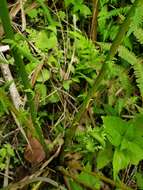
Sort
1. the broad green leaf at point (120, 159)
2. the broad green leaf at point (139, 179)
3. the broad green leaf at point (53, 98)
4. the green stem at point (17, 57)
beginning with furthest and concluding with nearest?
the broad green leaf at point (53, 98) < the broad green leaf at point (139, 179) < the broad green leaf at point (120, 159) < the green stem at point (17, 57)

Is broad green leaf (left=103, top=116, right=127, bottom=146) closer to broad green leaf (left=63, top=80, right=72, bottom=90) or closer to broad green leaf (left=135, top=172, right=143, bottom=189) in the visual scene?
broad green leaf (left=135, top=172, right=143, bottom=189)

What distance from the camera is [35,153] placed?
1797 mm

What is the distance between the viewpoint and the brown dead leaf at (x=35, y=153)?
5.89 feet

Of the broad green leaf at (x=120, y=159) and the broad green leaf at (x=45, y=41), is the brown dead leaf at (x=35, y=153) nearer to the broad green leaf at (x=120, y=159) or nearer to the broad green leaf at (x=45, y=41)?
the broad green leaf at (x=120, y=159)

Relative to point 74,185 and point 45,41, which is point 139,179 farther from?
point 45,41

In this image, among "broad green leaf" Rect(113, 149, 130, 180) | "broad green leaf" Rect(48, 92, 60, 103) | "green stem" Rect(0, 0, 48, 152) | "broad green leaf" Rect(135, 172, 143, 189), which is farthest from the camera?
"broad green leaf" Rect(48, 92, 60, 103)

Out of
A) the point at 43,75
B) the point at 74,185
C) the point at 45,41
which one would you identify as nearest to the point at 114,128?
the point at 74,185

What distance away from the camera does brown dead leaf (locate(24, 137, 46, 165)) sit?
1.79 meters

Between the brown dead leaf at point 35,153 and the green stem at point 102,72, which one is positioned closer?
the green stem at point 102,72

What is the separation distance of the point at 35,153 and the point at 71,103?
1.11 feet

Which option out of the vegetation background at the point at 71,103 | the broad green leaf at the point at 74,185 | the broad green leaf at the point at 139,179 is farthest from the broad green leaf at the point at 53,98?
the broad green leaf at the point at 139,179

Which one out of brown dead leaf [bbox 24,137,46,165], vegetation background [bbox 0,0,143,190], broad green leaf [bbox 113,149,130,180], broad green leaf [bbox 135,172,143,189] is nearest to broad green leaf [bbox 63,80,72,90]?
vegetation background [bbox 0,0,143,190]

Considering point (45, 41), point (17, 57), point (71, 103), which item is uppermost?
point (17, 57)

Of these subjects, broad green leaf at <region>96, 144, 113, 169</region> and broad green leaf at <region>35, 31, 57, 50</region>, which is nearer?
broad green leaf at <region>96, 144, 113, 169</region>
